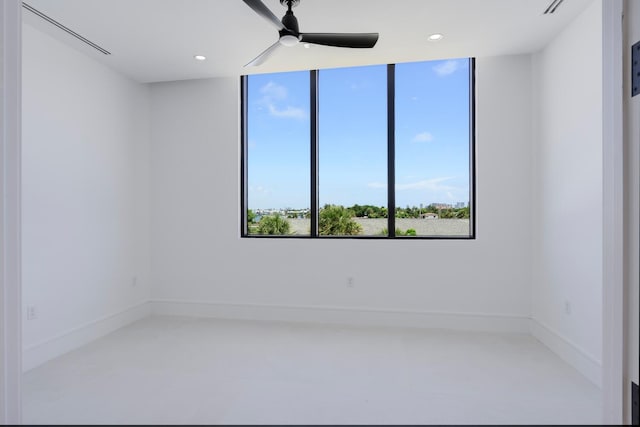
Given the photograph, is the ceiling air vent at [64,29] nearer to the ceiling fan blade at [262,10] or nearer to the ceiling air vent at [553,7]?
the ceiling fan blade at [262,10]

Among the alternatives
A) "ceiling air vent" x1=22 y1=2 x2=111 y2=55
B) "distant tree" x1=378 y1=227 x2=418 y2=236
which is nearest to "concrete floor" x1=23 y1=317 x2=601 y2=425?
"distant tree" x1=378 y1=227 x2=418 y2=236

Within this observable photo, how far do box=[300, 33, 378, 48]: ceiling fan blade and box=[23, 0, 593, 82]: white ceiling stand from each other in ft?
0.75

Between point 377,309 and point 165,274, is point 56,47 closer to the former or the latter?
point 165,274

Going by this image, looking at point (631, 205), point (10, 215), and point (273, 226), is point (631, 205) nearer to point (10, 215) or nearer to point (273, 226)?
point (10, 215)

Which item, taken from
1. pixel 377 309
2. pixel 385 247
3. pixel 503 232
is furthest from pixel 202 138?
pixel 503 232

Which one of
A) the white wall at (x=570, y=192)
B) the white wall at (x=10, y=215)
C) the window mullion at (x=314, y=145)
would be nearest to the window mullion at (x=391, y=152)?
the window mullion at (x=314, y=145)

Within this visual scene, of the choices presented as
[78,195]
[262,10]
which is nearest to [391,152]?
[262,10]

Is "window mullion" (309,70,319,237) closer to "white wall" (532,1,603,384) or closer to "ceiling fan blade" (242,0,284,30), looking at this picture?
"ceiling fan blade" (242,0,284,30)

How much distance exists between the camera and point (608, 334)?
106cm

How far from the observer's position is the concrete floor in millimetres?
1509

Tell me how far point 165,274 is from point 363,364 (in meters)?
2.40

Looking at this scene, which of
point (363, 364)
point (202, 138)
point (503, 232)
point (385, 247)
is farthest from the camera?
point (202, 138)

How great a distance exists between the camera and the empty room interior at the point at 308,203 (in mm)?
2320

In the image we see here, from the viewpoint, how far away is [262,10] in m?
1.99
